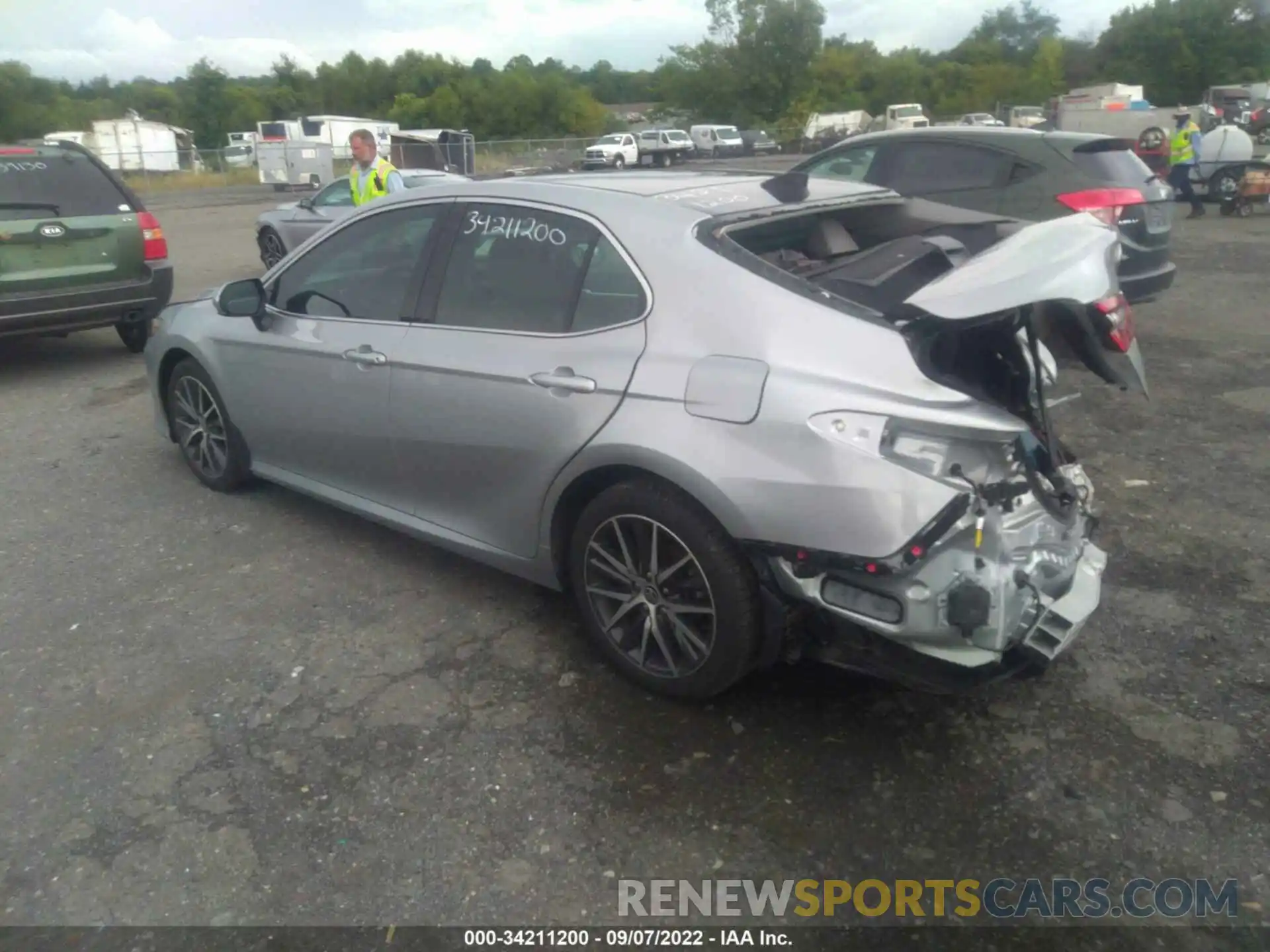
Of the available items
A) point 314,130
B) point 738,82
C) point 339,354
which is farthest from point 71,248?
point 738,82

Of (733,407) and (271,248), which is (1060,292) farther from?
(271,248)

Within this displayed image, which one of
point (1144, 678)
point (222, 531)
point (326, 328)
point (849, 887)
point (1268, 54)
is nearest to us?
point (849, 887)

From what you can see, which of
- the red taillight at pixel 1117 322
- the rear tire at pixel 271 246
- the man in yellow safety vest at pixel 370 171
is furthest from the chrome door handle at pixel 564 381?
the rear tire at pixel 271 246

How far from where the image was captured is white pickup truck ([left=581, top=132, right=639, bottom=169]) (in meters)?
44.3

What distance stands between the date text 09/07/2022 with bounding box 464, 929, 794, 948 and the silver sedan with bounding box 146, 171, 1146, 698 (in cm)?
85

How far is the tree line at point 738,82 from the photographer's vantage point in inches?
2741

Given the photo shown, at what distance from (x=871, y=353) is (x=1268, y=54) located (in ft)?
259

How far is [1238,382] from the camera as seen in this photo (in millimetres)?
7211

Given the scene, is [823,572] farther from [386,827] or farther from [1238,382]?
[1238,382]

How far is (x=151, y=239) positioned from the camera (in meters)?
8.18

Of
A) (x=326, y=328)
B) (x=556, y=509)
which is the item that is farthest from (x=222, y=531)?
(x=556, y=509)

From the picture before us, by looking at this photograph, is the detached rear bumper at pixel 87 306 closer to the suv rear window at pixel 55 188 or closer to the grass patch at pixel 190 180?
the suv rear window at pixel 55 188

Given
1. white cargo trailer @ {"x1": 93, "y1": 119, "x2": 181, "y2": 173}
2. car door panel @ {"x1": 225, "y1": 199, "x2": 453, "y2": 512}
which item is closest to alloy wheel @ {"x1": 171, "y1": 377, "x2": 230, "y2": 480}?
car door panel @ {"x1": 225, "y1": 199, "x2": 453, "y2": 512}

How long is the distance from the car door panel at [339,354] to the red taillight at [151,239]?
375 centimetres
